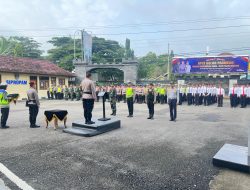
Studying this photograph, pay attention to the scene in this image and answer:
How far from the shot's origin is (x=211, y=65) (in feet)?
88.0

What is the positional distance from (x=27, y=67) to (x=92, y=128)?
71.9 ft

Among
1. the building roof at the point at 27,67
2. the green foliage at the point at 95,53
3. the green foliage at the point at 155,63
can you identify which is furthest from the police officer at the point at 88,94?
the green foliage at the point at 155,63

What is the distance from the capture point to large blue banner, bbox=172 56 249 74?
25.5 m

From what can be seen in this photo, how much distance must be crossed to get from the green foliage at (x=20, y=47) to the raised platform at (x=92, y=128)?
126 ft

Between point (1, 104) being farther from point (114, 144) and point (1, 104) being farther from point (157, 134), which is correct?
point (157, 134)

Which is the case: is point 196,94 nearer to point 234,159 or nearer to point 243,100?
point 243,100

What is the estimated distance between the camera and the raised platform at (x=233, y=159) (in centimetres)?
482

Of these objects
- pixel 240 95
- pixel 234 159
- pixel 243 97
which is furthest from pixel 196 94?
pixel 234 159

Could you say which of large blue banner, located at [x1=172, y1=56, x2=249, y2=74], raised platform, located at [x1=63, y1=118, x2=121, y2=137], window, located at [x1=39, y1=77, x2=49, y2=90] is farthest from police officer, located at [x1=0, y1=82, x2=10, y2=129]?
large blue banner, located at [x1=172, y1=56, x2=249, y2=74]

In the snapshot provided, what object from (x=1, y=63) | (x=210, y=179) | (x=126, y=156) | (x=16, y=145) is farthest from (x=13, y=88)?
(x=210, y=179)

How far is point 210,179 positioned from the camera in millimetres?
4477

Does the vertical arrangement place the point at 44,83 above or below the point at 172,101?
above

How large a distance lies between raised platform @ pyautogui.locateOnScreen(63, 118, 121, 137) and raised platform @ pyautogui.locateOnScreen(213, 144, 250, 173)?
161 inches

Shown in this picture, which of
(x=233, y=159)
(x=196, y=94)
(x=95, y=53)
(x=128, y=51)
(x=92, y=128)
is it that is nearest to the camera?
(x=233, y=159)
